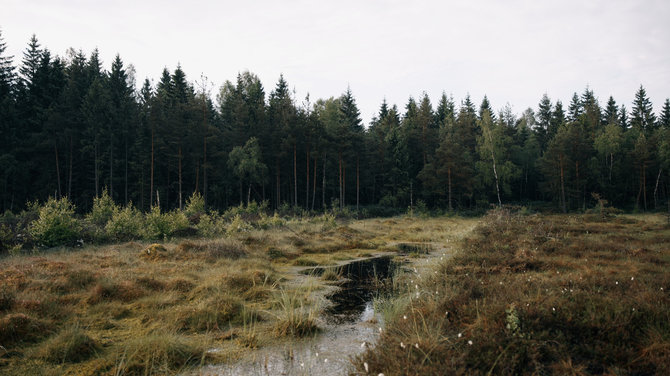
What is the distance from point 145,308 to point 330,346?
13.9 ft

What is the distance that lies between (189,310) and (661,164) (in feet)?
198

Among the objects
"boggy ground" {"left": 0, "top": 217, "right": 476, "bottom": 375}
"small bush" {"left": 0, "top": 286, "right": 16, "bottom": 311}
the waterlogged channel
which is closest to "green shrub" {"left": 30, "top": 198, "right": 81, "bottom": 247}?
"boggy ground" {"left": 0, "top": 217, "right": 476, "bottom": 375}

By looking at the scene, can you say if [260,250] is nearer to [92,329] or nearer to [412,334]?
[92,329]

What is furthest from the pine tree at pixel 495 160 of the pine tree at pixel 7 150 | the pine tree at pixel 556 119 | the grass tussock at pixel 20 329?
the pine tree at pixel 7 150

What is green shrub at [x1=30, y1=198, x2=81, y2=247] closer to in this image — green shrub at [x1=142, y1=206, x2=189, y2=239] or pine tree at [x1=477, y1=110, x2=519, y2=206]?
green shrub at [x1=142, y1=206, x2=189, y2=239]

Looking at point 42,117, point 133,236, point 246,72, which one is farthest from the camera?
point 246,72

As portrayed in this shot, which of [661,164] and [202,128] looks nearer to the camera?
[202,128]

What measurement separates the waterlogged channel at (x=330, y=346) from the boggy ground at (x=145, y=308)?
0.95 ft

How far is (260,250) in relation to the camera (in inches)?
585

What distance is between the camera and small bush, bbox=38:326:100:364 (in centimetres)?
491

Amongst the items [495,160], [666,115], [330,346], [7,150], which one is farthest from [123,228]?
[666,115]

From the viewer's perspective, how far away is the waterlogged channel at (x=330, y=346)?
15.5ft

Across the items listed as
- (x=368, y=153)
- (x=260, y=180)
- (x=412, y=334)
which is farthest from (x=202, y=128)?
(x=412, y=334)

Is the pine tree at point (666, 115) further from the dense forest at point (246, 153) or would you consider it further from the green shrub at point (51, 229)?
the green shrub at point (51, 229)
